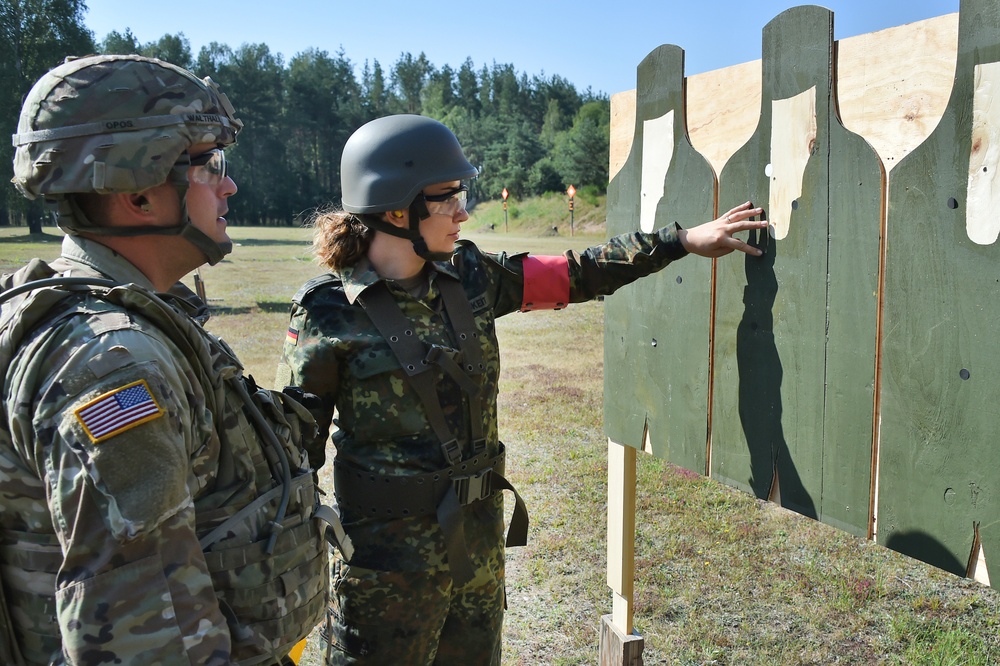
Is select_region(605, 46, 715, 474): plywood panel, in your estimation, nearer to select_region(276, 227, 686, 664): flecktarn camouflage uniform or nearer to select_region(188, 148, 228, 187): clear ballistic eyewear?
select_region(276, 227, 686, 664): flecktarn camouflage uniform

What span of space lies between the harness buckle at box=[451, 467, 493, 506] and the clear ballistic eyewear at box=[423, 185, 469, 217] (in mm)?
807

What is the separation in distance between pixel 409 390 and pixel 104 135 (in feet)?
3.89

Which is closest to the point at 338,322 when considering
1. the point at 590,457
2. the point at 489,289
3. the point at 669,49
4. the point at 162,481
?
the point at 489,289

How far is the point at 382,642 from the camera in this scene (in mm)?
2359

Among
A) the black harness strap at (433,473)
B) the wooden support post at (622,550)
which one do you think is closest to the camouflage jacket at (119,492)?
the black harness strap at (433,473)

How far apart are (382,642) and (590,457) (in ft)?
13.7

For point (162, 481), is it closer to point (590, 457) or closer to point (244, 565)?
point (244, 565)

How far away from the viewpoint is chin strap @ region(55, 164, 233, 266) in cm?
147

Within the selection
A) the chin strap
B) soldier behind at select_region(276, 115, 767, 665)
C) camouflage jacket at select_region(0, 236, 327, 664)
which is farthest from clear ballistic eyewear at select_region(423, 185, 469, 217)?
camouflage jacket at select_region(0, 236, 327, 664)

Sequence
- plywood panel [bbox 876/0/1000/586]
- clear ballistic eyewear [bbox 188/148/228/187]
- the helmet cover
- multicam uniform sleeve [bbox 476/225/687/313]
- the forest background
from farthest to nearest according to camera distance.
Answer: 1. the forest background
2. multicam uniform sleeve [bbox 476/225/687/313]
3. plywood panel [bbox 876/0/1000/586]
4. clear ballistic eyewear [bbox 188/148/228/187]
5. the helmet cover

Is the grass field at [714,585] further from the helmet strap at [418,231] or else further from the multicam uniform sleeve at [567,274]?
the multicam uniform sleeve at [567,274]

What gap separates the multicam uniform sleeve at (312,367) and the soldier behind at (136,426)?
64 cm

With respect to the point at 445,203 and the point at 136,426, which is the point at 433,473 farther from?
the point at 136,426

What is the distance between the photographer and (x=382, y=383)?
7.83ft
